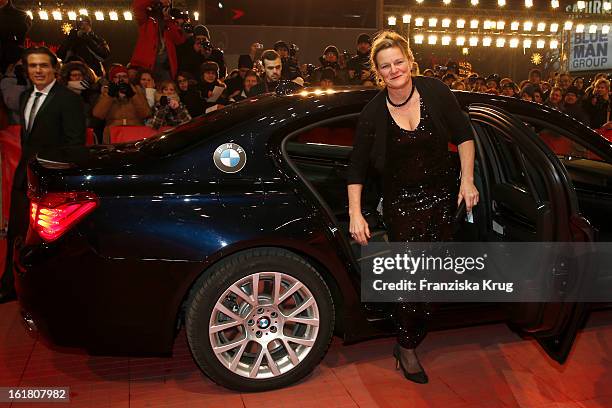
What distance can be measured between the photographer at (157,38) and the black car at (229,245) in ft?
15.3

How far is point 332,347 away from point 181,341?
92 centimetres

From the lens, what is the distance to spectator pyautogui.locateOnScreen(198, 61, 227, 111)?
740 cm

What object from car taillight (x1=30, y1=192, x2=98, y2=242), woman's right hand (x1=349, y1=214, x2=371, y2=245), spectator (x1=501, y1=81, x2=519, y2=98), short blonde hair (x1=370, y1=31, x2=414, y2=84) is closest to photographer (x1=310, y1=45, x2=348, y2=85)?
spectator (x1=501, y1=81, x2=519, y2=98)

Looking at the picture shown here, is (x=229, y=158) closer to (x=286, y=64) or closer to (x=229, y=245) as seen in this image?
(x=229, y=245)

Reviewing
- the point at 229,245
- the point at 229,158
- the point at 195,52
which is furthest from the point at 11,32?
the point at 229,245

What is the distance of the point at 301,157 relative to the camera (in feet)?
14.9

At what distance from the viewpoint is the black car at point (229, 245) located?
2.94 metres

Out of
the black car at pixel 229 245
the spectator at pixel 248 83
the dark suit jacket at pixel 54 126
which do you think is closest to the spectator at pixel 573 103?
the spectator at pixel 248 83

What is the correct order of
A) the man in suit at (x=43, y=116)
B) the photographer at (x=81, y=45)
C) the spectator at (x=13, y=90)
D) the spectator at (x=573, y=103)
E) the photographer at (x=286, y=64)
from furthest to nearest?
the spectator at (x=573, y=103), the photographer at (x=81, y=45), the photographer at (x=286, y=64), the spectator at (x=13, y=90), the man in suit at (x=43, y=116)

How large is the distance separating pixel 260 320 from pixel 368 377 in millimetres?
709

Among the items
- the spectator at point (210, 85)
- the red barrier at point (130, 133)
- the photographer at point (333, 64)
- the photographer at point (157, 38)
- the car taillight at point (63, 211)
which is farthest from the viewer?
the photographer at point (333, 64)

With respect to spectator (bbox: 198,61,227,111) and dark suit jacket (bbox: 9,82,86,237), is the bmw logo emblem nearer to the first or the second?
dark suit jacket (bbox: 9,82,86,237)

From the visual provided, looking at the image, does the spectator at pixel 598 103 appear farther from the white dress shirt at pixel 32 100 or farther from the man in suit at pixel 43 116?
the white dress shirt at pixel 32 100

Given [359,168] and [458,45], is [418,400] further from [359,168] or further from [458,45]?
[458,45]
